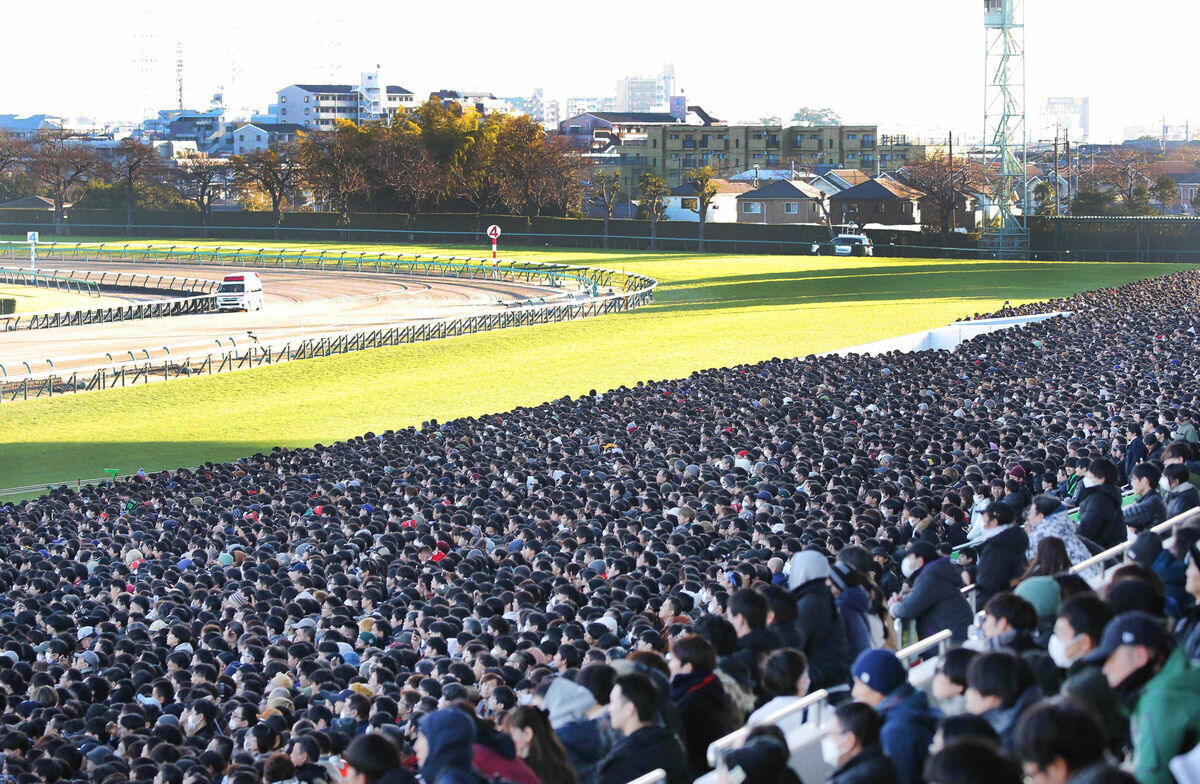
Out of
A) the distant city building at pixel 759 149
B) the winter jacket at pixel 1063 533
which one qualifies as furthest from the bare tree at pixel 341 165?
the winter jacket at pixel 1063 533

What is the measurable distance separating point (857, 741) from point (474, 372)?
2723 centimetres

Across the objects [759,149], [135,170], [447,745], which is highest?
[759,149]

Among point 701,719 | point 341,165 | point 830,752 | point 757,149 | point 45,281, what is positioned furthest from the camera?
point 757,149

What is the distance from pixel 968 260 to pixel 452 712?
63.5 meters

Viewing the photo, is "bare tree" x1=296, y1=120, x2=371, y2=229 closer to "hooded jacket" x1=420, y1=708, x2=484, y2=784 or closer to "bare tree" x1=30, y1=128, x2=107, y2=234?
"bare tree" x1=30, y1=128, x2=107, y2=234

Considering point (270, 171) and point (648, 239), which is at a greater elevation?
point (270, 171)

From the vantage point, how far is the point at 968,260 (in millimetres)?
65062

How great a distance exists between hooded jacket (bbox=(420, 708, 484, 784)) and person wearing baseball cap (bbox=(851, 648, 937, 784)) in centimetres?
168

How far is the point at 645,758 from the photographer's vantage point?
5.57 m

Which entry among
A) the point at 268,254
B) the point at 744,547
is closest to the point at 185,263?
the point at 268,254

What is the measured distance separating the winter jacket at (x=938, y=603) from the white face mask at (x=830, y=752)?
170cm

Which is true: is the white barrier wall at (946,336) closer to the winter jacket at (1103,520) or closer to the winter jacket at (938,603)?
the winter jacket at (1103,520)

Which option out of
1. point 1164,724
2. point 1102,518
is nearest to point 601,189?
point 1102,518

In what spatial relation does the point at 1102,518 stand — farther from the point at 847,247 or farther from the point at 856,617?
the point at 847,247
